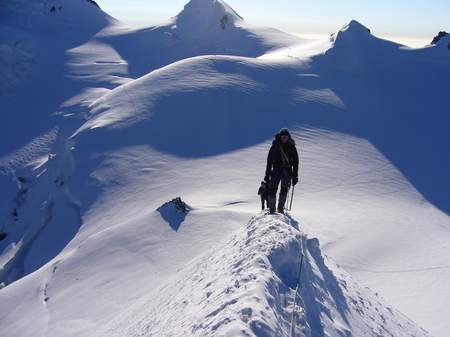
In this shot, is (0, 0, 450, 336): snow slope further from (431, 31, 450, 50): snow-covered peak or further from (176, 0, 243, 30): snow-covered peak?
(176, 0, 243, 30): snow-covered peak

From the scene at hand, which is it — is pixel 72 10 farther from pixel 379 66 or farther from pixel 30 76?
pixel 379 66

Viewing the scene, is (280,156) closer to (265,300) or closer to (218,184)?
(265,300)

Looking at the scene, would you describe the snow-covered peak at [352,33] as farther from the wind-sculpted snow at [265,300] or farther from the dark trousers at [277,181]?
the wind-sculpted snow at [265,300]

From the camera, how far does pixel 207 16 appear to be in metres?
68.9

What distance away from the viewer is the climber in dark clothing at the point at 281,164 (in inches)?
457

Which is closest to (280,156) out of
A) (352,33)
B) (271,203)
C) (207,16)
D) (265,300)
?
(271,203)

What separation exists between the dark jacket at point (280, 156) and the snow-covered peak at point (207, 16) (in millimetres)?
58271

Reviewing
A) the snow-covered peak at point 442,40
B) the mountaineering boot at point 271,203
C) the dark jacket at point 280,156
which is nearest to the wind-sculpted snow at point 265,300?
the mountaineering boot at point 271,203

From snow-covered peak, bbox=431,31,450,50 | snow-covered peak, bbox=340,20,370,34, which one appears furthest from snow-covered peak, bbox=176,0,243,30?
snow-covered peak, bbox=431,31,450,50

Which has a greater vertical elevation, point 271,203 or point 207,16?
point 271,203

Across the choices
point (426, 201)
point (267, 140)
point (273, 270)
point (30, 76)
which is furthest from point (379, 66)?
point (273, 270)

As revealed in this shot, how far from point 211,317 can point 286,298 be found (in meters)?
1.52

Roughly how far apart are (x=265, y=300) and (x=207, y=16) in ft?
217

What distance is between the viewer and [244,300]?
7195 millimetres
